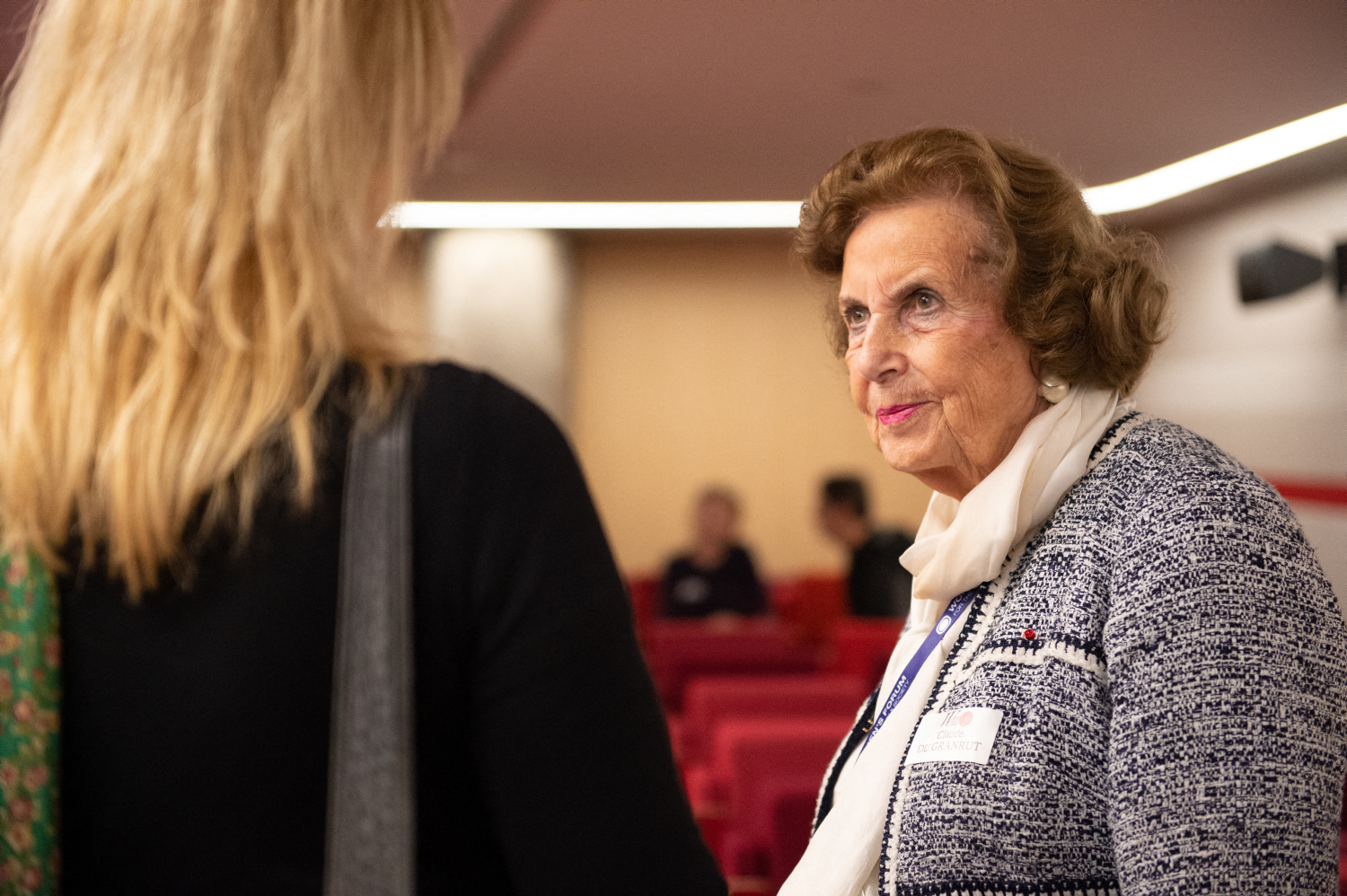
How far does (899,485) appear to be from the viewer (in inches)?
395

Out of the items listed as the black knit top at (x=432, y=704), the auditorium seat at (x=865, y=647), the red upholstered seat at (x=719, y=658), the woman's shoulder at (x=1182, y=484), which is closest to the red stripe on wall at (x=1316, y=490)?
the auditorium seat at (x=865, y=647)

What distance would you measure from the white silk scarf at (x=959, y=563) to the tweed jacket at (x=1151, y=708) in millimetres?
47

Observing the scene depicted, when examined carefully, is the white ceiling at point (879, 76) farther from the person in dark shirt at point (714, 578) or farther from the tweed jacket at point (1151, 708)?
the tweed jacket at point (1151, 708)

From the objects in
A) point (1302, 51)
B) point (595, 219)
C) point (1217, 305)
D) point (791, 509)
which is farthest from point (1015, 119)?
point (791, 509)

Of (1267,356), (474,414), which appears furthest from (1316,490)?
(474,414)

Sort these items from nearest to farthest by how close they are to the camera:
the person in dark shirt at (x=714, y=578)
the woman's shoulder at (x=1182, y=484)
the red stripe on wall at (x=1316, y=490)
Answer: the woman's shoulder at (x=1182, y=484) → the red stripe on wall at (x=1316, y=490) → the person in dark shirt at (x=714, y=578)

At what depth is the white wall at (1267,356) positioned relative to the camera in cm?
681

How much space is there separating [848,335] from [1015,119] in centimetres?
396

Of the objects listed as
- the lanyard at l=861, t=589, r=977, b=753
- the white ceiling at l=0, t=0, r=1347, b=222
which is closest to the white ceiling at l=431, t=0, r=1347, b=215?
the white ceiling at l=0, t=0, r=1347, b=222

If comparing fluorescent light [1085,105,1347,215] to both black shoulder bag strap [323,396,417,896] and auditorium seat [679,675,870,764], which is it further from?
black shoulder bag strap [323,396,417,896]

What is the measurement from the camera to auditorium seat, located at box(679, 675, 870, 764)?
4.15 meters

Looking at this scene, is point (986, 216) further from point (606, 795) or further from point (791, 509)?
point (791, 509)

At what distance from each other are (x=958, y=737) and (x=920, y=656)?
0.79ft

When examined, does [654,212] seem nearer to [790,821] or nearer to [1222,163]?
[1222,163]
